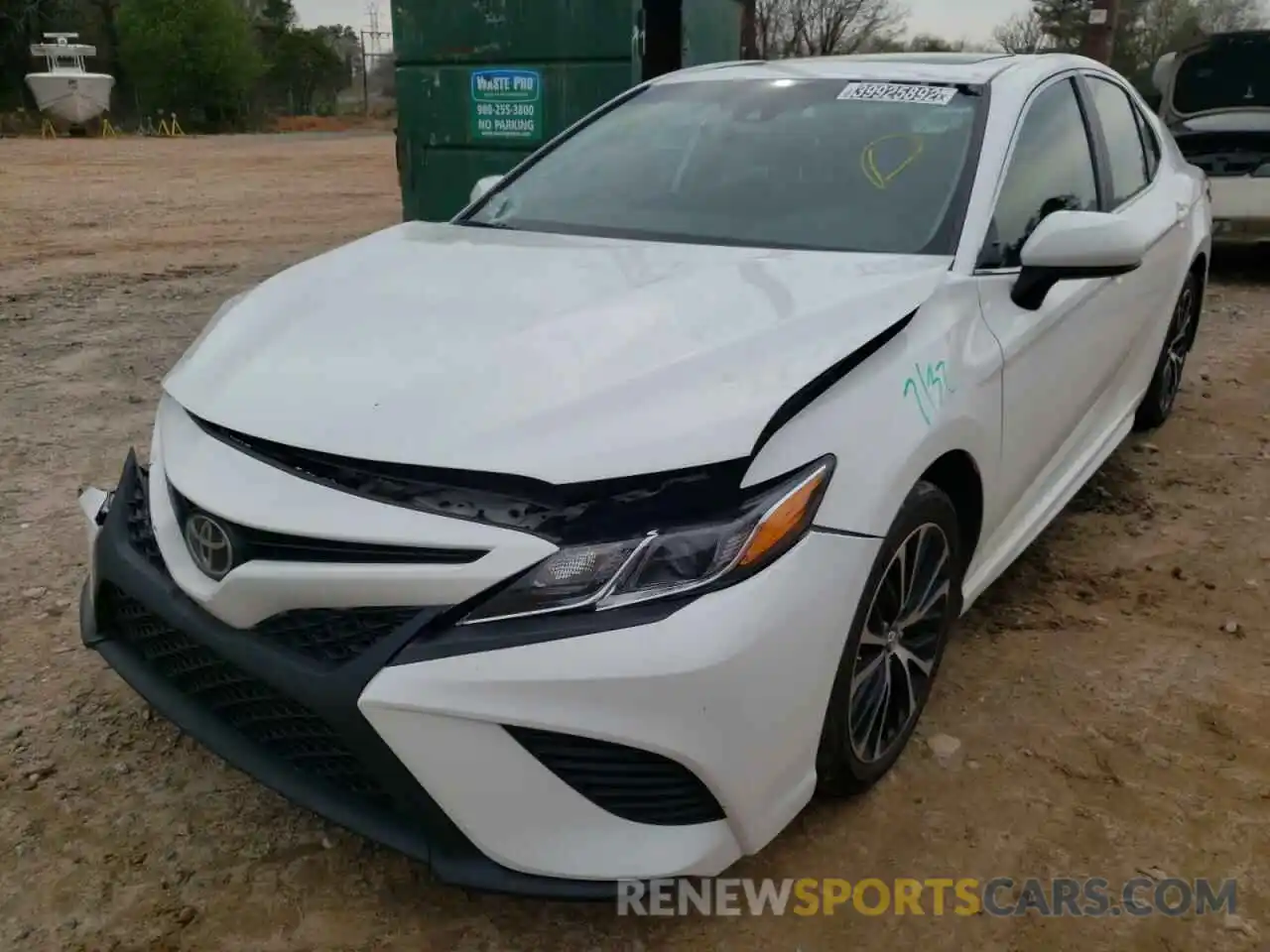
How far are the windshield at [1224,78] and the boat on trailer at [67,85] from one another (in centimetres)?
3564

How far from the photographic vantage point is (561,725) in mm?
1759

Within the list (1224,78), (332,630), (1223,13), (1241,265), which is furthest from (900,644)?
(1223,13)

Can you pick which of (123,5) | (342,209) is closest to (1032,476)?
(342,209)

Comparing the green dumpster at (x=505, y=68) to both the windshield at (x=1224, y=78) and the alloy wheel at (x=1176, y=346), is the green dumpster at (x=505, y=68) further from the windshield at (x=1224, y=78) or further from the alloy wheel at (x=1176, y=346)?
the windshield at (x=1224, y=78)

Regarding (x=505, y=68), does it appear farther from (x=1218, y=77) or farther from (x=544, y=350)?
(x=1218, y=77)

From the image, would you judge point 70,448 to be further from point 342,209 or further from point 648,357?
point 342,209

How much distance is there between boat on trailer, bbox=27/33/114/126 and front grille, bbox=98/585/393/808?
3904 centimetres

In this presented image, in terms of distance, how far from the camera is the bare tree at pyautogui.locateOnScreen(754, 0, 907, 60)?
34156mm

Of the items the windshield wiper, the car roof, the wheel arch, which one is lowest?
the wheel arch

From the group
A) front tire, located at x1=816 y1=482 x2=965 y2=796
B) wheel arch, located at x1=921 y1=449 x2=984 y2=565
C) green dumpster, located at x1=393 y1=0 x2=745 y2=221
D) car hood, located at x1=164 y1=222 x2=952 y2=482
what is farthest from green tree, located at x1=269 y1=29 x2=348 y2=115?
front tire, located at x1=816 y1=482 x2=965 y2=796

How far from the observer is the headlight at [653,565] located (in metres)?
1.78

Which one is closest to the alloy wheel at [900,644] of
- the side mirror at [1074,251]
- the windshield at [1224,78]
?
the side mirror at [1074,251]

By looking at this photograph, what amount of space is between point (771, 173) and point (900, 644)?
1334mm

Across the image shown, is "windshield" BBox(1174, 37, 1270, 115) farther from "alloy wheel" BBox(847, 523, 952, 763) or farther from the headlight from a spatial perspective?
the headlight
